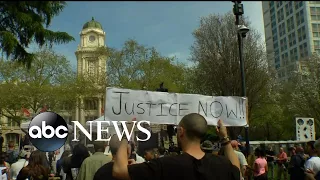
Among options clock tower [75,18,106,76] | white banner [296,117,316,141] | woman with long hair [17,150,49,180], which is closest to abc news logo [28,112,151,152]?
woman with long hair [17,150,49,180]

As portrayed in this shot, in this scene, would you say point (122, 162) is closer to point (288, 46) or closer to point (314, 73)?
point (314, 73)

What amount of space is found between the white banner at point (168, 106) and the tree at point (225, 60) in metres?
18.7

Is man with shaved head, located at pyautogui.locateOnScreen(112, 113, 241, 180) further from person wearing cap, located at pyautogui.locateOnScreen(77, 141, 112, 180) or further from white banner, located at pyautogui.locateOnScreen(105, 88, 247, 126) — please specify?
white banner, located at pyautogui.locateOnScreen(105, 88, 247, 126)

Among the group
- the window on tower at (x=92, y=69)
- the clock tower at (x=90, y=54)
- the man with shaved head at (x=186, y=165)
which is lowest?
the man with shaved head at (x=186, y=165)

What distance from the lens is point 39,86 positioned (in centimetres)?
3416

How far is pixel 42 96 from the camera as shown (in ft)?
114

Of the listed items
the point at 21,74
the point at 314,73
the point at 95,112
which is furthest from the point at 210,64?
the point at 95,112

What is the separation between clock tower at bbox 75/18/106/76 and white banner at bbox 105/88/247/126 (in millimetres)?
13124

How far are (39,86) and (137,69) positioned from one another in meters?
8.85

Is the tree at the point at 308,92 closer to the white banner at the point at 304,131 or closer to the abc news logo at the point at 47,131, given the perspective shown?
the white banner at the point at 304,131

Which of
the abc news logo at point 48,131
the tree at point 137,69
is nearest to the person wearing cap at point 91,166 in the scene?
the abc news logo at point 48,131

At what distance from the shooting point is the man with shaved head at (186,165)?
2637 mm

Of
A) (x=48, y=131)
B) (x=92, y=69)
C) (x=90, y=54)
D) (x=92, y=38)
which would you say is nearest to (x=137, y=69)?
(x=92, y=69)

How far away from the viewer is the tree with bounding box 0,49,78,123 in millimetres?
33219
